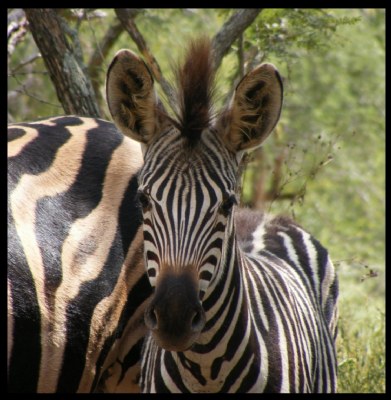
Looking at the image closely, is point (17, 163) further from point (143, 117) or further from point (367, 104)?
point (367, 104)

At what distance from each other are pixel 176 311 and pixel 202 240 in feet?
1.27

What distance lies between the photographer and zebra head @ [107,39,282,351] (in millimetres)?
3449

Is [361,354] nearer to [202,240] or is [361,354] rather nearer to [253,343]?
[253,343]

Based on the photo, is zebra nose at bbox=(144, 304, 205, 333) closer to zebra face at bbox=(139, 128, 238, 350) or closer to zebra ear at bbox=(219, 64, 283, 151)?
zebra face at bbox=(139, 128, 238, 350)

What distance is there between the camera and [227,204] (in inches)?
146

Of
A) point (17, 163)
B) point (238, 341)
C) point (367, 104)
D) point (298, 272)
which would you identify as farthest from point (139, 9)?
point (367, 104)

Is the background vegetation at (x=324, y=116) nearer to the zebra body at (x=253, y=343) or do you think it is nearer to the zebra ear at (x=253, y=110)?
the zebra body at (x=253, y=343)

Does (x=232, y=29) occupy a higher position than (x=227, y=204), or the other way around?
(x=232, y=29)

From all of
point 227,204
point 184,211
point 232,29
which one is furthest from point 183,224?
point 232,29

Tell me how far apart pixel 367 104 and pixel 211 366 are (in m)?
15.8

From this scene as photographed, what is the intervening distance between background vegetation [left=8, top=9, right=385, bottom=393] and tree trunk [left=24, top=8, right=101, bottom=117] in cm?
40

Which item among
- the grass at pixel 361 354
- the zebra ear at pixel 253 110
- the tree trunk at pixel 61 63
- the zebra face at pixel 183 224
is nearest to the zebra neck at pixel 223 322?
the zebra face at pixel 183 224

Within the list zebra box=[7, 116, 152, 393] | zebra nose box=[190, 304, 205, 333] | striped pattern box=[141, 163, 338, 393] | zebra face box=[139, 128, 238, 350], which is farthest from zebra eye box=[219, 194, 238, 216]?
zebra box=[7, 116, 152, 393]

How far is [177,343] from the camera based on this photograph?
3.43 m
